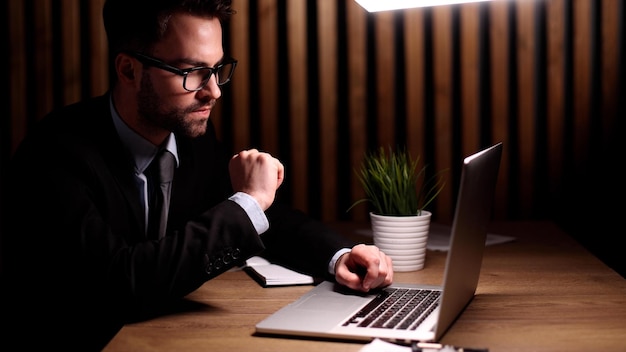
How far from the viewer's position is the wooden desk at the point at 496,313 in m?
1.25

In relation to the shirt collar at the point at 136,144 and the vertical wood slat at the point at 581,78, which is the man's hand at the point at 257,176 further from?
the vertical wood slat at the point at 581,78

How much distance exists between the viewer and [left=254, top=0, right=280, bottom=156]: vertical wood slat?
2686 millimetres

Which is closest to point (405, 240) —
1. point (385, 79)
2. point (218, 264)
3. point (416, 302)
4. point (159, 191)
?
point (416, 302)

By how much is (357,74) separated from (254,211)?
120 centimetres

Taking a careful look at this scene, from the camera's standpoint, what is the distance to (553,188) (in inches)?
103

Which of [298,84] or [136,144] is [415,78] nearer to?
[298,84]

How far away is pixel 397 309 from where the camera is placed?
1.40 meters

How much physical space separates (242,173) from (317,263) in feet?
0.90

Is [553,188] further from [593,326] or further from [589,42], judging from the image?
[593,326]

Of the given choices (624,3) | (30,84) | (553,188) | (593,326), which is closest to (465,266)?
(593,326)

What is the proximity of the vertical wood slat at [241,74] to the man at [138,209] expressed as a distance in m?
0.67

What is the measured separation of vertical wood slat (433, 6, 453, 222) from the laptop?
113cm

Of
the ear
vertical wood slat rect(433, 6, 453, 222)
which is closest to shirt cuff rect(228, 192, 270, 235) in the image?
the ear

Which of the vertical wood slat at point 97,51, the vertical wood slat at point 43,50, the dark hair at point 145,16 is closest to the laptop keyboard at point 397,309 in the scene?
the dark hair at point 145,16
